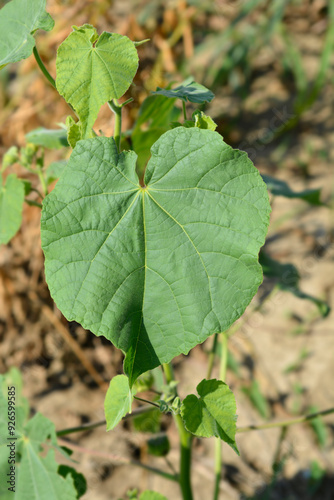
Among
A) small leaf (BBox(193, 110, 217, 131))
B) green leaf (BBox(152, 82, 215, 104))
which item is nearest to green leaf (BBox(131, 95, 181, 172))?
green leaf (BBox(152, 82, 215, 104))

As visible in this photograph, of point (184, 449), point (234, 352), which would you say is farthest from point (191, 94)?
point (234, 352)

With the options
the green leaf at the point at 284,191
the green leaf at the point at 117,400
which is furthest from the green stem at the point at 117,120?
the green leaf at the point at 284,191

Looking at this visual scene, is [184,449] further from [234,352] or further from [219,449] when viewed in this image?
[234,352]

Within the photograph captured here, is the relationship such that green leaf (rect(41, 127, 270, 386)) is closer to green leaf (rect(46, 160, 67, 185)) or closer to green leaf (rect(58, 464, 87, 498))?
green leaf (rect(46, 160, 67, 185))

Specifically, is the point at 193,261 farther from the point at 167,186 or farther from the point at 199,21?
the point at 199,21

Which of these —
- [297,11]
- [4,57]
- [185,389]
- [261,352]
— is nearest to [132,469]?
[185,389]

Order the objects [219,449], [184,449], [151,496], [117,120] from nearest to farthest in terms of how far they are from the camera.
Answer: [117,120] < [151,496] < [184,449] < [219,449]
